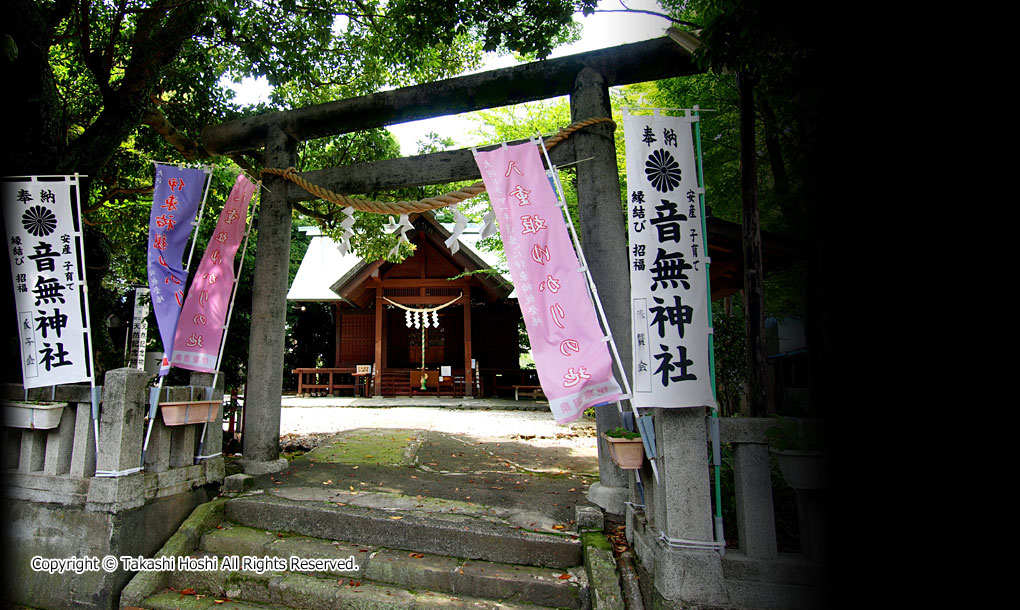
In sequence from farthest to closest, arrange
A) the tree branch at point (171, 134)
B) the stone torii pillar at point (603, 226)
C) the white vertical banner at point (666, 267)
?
the tree branch at point (171, 134) → the stone torii pillar at point (603, 226) → the white vertical banner at point (666, 267)

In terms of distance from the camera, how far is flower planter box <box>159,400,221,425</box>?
4449mm

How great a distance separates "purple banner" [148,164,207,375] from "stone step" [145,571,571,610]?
6.73 feet

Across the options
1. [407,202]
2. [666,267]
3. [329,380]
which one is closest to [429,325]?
[329,380]

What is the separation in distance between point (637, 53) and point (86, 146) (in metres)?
6.50

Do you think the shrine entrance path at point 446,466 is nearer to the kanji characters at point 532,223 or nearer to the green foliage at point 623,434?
the green foliage at point 623,434

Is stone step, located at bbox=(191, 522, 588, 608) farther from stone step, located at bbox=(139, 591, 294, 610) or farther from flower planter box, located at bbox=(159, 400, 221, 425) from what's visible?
flower planter box, located at bbox=(159, 400, 221, 425)

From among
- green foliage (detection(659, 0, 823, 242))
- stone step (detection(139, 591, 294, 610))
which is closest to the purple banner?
stone step (detection(139, 591, 294, 610))

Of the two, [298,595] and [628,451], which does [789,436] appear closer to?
[628,451]

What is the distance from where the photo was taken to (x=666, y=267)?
3.20 metres

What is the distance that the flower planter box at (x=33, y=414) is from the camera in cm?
416

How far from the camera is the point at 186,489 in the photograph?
4637 mm

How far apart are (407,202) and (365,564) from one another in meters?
3.53

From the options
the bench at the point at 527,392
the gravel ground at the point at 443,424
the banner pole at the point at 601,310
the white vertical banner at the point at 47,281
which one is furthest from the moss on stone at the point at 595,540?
the bench at the point at 527,392

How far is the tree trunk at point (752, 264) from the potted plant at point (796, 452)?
145cm
